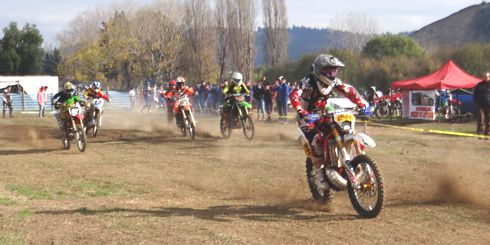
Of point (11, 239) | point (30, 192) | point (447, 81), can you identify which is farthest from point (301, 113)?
point (447, 81)

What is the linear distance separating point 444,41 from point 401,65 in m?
60.0

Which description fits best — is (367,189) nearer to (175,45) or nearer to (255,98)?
(255,98)

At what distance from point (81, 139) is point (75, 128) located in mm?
330

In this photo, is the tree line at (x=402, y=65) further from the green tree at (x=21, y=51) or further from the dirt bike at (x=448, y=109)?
the green tree at (x=21, y=51)

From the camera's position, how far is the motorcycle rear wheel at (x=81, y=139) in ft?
44.8

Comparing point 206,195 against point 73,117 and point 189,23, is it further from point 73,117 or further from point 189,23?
point 189,23

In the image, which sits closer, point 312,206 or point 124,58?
point 312,206

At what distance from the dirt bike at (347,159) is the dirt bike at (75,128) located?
7.97 meters

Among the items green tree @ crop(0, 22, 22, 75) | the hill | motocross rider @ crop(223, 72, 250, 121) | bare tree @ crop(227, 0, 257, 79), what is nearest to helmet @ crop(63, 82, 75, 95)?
motocross rider @ crop(223, 72, 250, 121)

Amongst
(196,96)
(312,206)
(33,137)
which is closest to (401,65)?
(196,96)

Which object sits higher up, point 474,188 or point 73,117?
point 73,117

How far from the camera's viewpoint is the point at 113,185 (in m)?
9.06

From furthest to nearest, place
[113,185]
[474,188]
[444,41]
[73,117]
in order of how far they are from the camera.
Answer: [444,41] < [73,117] < [113,185] < [474,188]

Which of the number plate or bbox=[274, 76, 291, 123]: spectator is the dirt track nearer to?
the number plate
